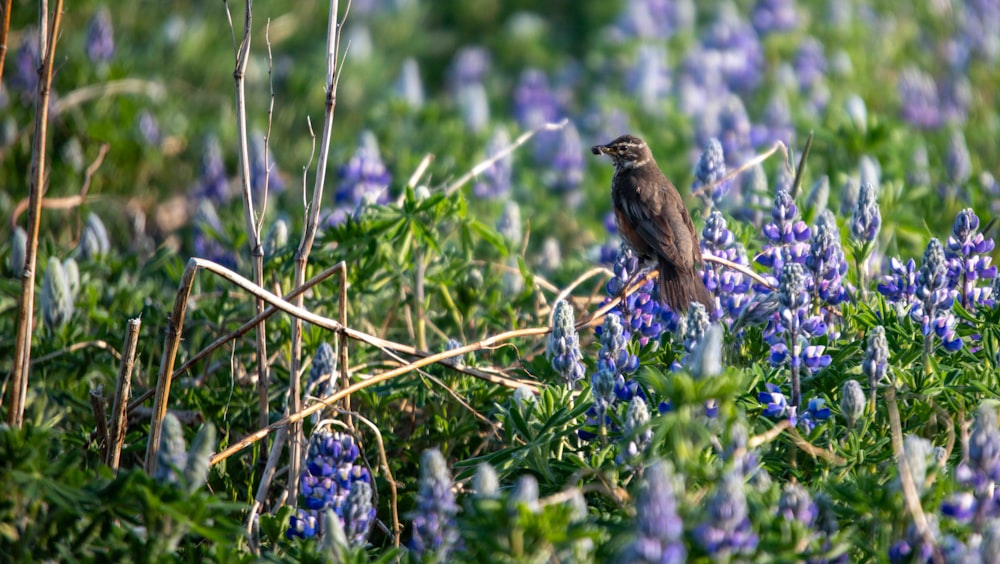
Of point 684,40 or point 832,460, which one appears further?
point 684,40

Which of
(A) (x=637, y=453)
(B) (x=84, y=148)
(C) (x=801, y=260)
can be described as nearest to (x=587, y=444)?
(A) (x=637, y=453)

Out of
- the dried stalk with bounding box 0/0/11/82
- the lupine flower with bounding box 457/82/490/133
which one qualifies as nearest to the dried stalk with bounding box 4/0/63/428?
the dried stalk with bounding box 0/0/11/82

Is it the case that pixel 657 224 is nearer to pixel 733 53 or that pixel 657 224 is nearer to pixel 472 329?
pixel 472 329

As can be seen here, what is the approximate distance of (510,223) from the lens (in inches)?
Answer: 194

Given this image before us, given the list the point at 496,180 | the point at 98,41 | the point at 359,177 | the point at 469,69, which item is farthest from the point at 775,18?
the point at 98,41

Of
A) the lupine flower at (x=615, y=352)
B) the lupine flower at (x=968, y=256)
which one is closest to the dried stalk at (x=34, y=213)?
the lupine flower at (x=615, y=352)

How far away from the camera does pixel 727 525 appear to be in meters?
2.16

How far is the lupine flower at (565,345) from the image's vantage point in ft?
10.0

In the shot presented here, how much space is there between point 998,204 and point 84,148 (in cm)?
475

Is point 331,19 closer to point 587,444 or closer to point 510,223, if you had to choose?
point 587,444

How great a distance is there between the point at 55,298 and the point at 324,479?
1502mm

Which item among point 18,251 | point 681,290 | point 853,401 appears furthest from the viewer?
point 18,251

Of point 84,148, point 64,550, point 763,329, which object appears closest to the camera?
point 64,550

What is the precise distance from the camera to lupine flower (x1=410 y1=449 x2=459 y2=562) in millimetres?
2451
